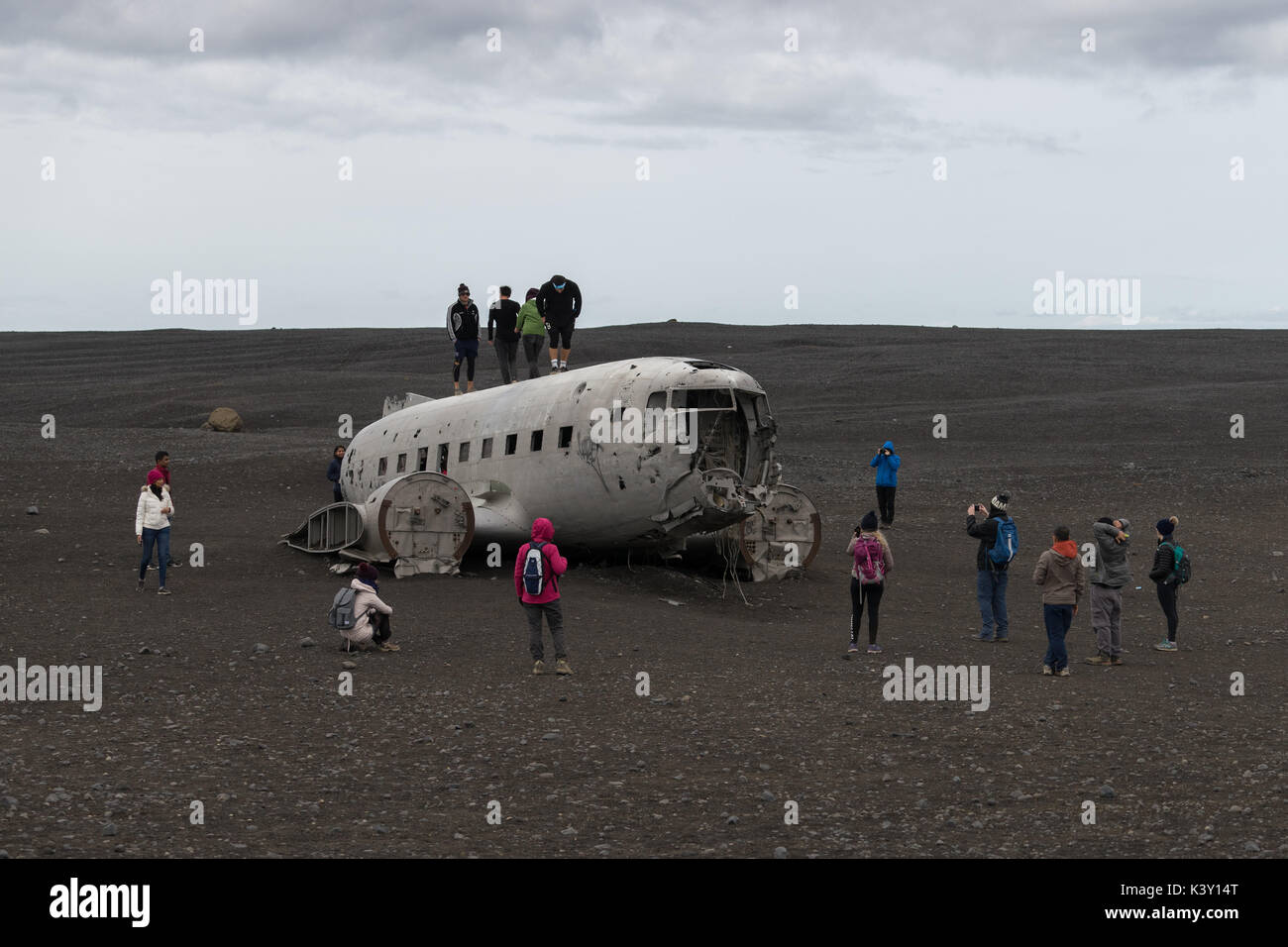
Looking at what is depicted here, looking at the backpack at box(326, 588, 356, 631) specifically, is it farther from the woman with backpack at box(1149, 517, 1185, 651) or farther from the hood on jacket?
the woman with backpack at box(1149, 517, 1185, 651)

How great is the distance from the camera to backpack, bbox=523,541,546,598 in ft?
58.6

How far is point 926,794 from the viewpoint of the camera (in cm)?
1289

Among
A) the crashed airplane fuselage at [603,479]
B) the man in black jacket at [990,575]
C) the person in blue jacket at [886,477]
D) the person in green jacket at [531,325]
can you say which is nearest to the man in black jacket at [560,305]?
the person in green jacket at [531,325]

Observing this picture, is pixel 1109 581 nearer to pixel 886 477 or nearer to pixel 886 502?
pixel 886 477

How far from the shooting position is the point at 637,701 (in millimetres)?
16766

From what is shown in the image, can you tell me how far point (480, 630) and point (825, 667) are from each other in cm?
535

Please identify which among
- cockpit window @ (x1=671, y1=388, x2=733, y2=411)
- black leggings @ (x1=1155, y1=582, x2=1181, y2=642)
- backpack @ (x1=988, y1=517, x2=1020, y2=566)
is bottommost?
black leggings @ (x1=1155, y1=582, x2=1181, y2=642)

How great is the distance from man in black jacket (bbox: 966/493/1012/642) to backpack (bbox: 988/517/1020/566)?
0.05 metres

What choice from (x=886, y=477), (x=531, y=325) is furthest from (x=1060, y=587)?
(x=531, y=325)

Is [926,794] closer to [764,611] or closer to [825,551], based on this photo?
[764,611]

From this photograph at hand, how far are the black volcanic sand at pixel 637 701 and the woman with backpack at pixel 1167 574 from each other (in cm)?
46

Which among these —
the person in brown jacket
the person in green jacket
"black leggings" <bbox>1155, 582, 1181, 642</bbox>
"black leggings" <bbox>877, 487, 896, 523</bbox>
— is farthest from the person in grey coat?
the person in green jacket

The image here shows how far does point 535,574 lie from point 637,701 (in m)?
2.23

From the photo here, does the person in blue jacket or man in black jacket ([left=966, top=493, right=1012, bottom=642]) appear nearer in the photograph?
man in black jacket ([left=966, top=493, right=1012, bottom=642])
